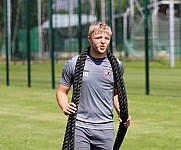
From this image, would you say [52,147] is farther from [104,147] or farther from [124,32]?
[124,32]

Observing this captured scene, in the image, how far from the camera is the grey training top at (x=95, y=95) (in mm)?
6422

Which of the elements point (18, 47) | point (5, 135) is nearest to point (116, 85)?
point (5, 135)

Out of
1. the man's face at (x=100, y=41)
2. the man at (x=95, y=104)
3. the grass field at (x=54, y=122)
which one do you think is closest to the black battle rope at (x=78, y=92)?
the man at (x=95, y=104)

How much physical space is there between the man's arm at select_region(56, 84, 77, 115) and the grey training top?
0.44ft

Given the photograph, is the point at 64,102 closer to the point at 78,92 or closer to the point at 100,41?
the point at 78,92

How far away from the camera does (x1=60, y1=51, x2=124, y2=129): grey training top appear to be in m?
6.42

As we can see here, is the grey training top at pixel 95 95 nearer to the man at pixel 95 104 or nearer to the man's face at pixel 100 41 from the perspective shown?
the man at pixel 95 104

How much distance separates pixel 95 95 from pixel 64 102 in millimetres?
321

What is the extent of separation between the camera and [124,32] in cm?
4934

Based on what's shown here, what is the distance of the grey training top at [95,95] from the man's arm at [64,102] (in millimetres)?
133

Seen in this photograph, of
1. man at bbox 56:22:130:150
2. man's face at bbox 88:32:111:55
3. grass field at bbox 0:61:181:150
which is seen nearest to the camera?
man's face at bbox 88:32:111:55

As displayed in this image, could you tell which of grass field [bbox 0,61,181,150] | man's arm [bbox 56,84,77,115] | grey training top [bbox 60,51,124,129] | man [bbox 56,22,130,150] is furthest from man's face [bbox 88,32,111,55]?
grass field [bbox 0,61,181,150]

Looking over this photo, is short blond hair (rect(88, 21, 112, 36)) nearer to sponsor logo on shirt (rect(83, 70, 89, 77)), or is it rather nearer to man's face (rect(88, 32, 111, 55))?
man's face (rect(88, 32, 111, 55))

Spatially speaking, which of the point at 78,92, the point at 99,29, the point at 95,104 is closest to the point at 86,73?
the point at 78,92
